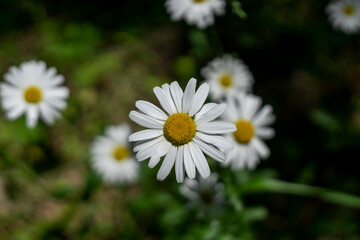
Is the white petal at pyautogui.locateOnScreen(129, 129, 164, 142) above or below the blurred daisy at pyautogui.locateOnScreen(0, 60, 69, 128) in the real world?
below

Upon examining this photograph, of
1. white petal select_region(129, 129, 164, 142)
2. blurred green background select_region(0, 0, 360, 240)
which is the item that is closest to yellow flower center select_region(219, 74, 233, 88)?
blurred green background select_region(0, 0, 360, 240)

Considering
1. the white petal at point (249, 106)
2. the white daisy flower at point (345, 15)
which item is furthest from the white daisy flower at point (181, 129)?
the white daisy flower at point (345, 15)

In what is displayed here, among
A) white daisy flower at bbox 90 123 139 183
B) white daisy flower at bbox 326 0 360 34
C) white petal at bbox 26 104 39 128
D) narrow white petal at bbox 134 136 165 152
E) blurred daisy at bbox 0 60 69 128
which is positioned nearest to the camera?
narrow white petal at bbox 134 136 165 152

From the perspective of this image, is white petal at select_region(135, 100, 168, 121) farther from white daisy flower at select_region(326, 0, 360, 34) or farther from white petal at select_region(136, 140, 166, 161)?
white daisy flower at select_region(326, 0, 360, 34)

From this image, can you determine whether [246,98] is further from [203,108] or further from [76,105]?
[76,105]

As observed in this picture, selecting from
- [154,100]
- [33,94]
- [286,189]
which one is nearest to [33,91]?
[33,94]

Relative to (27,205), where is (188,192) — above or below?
below

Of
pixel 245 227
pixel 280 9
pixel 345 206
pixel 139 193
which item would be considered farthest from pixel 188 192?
pixel 280 9

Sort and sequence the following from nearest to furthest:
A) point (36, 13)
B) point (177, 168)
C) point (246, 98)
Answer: point (177, 168), point (246, 98), point (36, 13)
